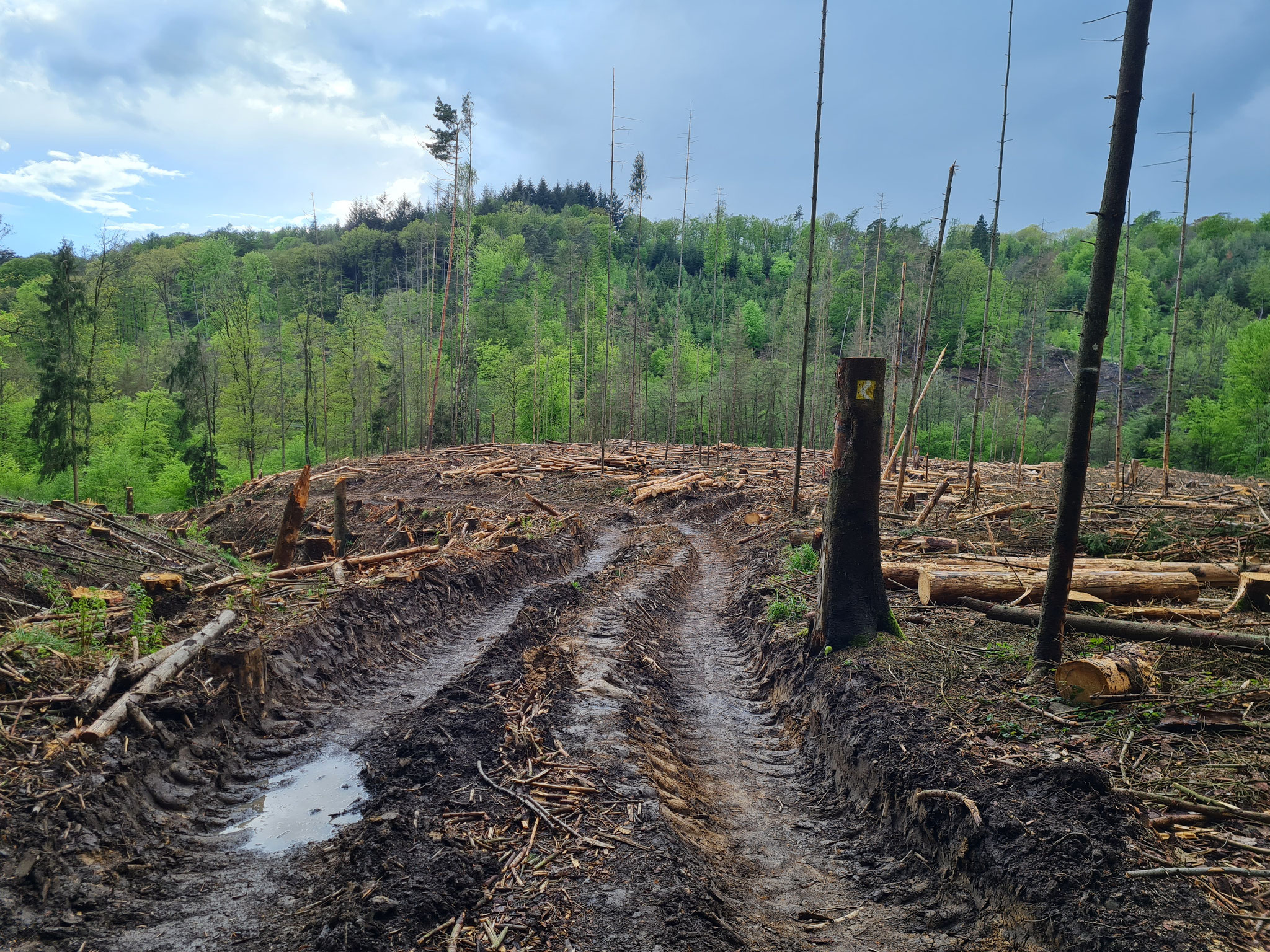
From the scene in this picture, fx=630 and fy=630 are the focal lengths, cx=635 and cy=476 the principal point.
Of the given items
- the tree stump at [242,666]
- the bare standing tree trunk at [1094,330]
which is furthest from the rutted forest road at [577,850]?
the bare standing tree trunk at [1094,330]

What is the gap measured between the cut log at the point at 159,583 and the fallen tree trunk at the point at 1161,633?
9.41 meters

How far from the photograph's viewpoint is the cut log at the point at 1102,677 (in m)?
4.54

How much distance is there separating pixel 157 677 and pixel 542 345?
49.8 meters

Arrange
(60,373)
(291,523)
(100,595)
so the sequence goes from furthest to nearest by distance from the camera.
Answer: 1. (60,373)
2. (291,523)
3. (100,595)

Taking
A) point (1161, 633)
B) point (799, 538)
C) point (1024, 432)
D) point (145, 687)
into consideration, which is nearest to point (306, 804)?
point (145, 687)

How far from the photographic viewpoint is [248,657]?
5.88m

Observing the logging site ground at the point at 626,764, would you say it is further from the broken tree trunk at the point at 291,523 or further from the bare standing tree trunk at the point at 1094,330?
the broken tree trunk at the point at 291,523

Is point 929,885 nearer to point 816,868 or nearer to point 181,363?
point 816,868

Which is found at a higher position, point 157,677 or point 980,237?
point 980,237

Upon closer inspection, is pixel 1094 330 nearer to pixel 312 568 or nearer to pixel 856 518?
pixel 856 518

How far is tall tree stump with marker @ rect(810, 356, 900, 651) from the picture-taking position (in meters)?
6.38

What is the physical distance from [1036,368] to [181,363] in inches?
3032

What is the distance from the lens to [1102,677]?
14.9 ft

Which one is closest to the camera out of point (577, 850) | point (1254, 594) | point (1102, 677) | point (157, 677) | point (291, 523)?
point (577, 850)
